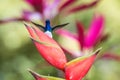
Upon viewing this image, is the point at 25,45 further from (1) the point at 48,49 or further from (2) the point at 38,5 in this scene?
(1) the point at 48,49

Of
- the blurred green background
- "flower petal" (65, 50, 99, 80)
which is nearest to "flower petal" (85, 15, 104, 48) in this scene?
the blurred green background

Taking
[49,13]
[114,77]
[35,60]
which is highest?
[49,13]

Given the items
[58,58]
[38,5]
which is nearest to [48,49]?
[58,58]

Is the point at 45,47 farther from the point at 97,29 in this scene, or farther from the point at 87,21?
the point at 87,21

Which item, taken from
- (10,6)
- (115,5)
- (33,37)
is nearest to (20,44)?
(10,6)

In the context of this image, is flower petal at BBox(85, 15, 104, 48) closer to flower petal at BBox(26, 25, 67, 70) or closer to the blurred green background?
the blurred green background

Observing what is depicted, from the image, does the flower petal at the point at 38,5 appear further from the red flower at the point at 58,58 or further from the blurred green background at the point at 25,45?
the red flower at the point at 58,58

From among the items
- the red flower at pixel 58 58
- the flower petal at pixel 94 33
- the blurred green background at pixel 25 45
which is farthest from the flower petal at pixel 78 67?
the blurred green background at pixel 25 45
